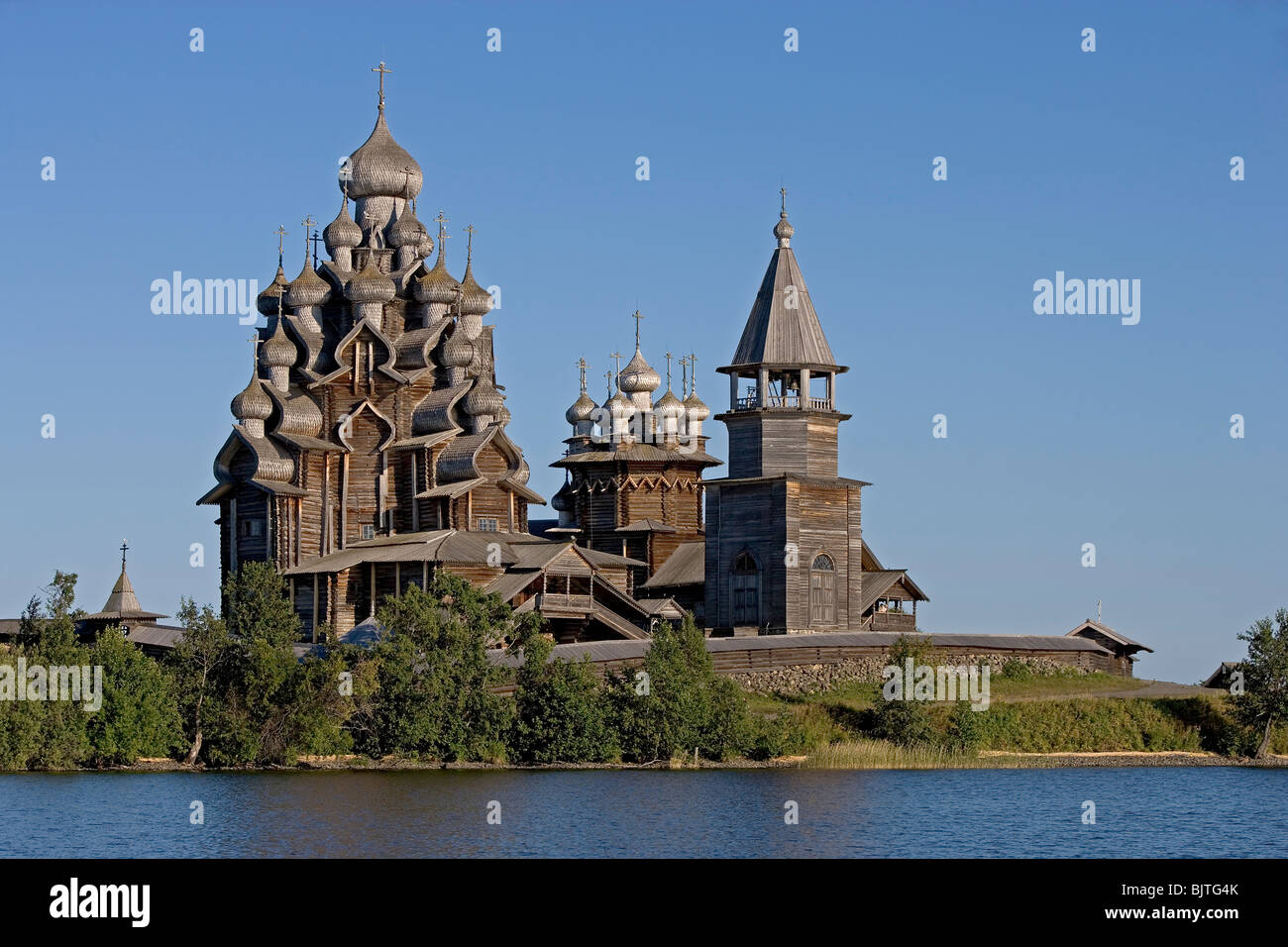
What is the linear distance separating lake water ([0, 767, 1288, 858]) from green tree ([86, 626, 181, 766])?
125 centimetres

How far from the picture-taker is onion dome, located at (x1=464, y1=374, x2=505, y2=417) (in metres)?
60.6

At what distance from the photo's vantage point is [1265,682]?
156 feet

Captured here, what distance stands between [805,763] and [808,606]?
947 centimetres

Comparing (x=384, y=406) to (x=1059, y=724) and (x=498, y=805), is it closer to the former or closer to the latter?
(x=1059, y=724)

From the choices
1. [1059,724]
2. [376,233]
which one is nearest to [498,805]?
[1059,724]

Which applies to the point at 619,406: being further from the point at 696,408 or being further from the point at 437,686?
the point at 437,686

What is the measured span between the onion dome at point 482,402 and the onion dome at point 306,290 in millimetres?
5228

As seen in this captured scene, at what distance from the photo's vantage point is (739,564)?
2186 inches

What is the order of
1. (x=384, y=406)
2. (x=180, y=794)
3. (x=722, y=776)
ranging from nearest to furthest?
(x=180, y=794) → (x=722, y=776) → (x=384, y=406)

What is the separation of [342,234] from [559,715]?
73.7 ft

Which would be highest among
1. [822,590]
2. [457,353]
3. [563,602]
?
[457,353]

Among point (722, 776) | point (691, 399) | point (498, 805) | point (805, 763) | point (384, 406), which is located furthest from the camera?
point (691, 399)
